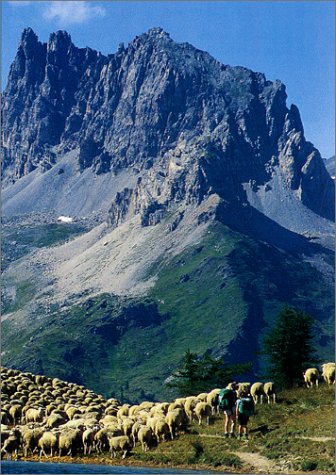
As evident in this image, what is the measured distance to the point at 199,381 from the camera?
96.8 meters

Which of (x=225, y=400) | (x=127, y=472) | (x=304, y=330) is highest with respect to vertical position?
(x=304, y=330)

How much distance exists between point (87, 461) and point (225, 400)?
10612 mm

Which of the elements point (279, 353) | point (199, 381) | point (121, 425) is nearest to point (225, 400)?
point (121, 425)

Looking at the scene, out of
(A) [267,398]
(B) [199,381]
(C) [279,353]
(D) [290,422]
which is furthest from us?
(B) [199,381]

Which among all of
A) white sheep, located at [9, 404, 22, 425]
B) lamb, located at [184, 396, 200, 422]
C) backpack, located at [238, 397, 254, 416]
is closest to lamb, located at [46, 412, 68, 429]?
white sheep, located at [9, 404, 22, 425]

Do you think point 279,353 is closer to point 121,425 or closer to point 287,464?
point 121,425

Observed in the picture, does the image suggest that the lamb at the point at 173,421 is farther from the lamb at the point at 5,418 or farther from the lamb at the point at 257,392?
the lamb at the point at 5,418

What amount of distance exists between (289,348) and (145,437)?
2852 cm

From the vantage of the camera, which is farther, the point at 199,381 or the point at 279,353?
the point at 199,381

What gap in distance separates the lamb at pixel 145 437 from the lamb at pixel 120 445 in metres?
0.90

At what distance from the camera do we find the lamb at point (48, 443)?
2336 inches

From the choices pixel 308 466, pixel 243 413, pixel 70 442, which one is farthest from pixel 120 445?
pixel 308 466

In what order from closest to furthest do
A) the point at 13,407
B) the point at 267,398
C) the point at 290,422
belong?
A: the point at 290,422, the point at 267,398, the point at 13,407

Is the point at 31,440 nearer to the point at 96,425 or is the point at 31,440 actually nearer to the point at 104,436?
the point at 96,425
